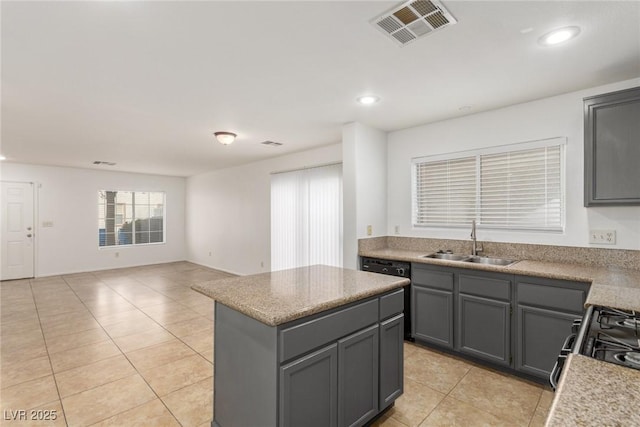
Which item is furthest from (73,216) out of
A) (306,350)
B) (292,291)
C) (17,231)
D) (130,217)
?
(306,350)

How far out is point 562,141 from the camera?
2830 mm

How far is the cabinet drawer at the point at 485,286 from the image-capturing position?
104 inches

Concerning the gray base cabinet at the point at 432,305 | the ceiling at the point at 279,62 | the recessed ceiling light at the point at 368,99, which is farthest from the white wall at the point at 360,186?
the gray base cabinet at the point at 432,305

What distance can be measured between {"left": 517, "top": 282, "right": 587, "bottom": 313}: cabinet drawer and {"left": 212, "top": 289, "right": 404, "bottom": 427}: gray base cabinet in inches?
47.0

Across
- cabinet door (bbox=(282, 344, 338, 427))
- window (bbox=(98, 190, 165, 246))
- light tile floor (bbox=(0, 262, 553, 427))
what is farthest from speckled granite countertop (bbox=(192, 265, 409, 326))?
window (bbox=(98, 190, 165, 246))

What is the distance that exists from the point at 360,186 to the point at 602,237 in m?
2.23

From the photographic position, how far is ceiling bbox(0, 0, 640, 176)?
1.71 meters

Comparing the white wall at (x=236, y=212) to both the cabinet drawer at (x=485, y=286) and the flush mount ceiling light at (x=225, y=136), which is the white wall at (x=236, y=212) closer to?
the flush mount ceiling light at (x=225, y=136)

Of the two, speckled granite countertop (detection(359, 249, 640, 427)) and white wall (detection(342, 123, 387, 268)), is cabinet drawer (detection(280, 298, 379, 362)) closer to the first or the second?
speckled granite countertop (detection(359, 249, 640, 427))

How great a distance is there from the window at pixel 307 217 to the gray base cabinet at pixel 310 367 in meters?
2.69

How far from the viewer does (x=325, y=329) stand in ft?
→ 5.54

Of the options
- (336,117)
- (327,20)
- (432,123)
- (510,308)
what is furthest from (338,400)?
(432,123)

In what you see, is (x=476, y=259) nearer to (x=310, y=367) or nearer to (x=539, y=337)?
(x=539, y=337)

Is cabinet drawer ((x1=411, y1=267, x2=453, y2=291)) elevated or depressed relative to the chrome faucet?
depressed
